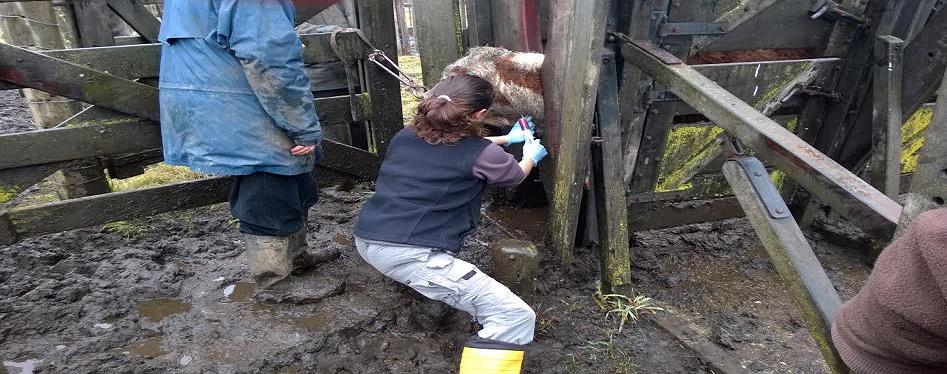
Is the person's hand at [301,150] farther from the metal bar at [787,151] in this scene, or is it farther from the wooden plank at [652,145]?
the wooden plank at [652,145]

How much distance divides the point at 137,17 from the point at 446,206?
111 inches

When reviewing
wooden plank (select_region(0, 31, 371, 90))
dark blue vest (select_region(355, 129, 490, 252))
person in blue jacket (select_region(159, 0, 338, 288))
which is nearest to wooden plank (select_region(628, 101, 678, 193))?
dark blue vest (select_region(355, 129, 490, 252))

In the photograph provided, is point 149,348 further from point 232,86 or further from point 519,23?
point 519,23

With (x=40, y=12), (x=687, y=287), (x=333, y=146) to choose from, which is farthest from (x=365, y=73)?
(x=687, y=287)

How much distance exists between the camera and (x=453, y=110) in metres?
2.48

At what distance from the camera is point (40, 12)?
3781mm

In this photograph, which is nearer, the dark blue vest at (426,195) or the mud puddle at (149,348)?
the dark blue vest at (426,195)

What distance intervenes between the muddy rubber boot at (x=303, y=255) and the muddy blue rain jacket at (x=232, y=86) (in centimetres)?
66

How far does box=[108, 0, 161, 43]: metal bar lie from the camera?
12.2ft

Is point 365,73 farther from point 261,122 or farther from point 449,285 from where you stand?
point 449,285

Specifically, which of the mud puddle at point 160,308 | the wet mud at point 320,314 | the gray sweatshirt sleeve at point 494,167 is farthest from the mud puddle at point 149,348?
the gray sweatshirt sleeve at point 494,167

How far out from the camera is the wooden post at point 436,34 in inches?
160

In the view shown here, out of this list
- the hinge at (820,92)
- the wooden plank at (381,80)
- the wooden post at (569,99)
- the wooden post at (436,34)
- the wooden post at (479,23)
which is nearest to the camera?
the wooden post at (569,99)

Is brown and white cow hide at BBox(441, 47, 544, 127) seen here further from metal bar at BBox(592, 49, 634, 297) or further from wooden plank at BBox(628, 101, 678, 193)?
wooden plank at BBox(628, 101, 678, 193)
